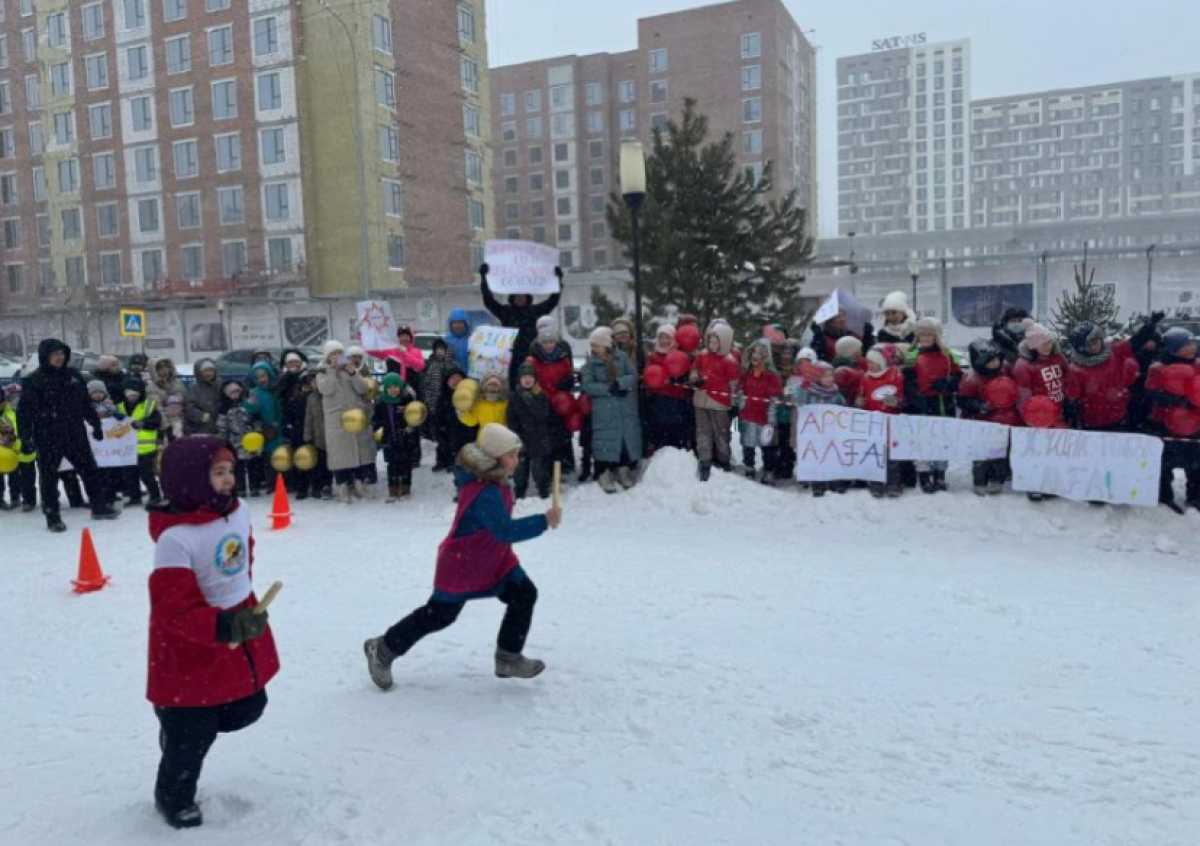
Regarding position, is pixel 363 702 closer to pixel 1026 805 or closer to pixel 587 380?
pixel 1026 805

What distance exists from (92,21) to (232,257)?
636 inches

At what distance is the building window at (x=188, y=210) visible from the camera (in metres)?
51.9

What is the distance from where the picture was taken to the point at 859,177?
158 meters

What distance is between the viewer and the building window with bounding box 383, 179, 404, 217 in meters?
50.1

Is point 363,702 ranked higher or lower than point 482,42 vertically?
lower

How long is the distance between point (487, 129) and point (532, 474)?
51.3m

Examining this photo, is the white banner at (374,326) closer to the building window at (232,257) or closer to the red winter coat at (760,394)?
the red winter coat at (760,394)

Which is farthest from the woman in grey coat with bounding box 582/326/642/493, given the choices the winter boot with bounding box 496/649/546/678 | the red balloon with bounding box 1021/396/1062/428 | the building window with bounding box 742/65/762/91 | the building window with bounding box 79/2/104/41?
the building window with bounding box 742/65/762/91

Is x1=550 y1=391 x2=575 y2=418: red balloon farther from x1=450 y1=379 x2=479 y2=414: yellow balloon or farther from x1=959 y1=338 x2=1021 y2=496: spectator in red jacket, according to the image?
x1=959 y1=338 x2=1021 y2=496: spectator in red jacket

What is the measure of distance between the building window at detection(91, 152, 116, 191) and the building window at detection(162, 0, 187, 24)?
27.2 ft

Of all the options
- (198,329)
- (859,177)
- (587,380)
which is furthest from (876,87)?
(587,380)

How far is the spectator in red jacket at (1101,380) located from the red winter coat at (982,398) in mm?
573

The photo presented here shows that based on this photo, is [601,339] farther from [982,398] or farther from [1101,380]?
[1101,380]

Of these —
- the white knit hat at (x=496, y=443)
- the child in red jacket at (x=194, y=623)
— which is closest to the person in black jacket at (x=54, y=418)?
the white knit hat at (x=496, y=443)
